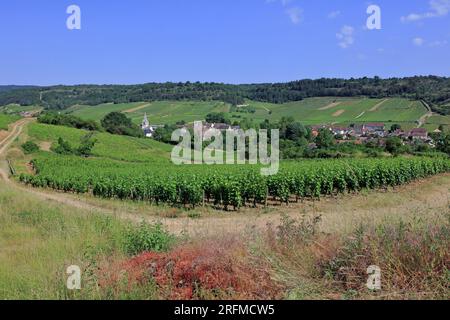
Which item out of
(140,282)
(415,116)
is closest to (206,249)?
(140,282)

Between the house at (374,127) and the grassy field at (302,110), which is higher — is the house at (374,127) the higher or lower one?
the lower one

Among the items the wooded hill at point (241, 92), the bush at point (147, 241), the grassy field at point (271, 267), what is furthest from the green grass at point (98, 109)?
the grassy field at point (271, 267)

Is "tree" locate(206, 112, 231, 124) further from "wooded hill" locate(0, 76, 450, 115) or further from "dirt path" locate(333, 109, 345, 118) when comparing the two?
"wooded hill" locate(0, 76, 450, 115)

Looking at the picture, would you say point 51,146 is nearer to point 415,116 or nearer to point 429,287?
point 429,287

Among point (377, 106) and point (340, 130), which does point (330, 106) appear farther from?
point (340, 130)

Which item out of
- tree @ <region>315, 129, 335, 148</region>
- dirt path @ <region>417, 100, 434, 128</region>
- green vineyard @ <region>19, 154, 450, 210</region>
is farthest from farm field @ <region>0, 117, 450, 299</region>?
dirt path @ <region>417, 100, 434, 128</region>

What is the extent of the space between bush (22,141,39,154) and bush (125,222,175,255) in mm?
50538

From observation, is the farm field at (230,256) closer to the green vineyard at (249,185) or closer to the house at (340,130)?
the green vineyard at (249,185)

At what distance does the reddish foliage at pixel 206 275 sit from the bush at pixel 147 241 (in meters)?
1.28

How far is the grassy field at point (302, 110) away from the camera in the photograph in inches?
4242

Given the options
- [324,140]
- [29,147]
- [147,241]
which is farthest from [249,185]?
[324,140]

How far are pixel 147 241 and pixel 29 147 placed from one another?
51.8m

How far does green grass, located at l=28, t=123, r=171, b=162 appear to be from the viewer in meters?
58.4

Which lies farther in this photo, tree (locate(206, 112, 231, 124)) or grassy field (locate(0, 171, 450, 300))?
tree (locate(206, 112, 231, 124))
